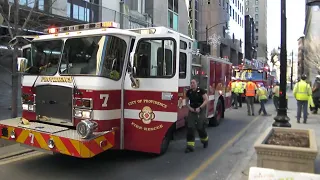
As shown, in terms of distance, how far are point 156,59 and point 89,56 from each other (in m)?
1.29

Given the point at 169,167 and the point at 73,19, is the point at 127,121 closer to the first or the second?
the point at 169,167

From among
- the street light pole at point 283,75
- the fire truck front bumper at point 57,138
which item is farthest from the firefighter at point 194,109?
the street light pole at point 283,75

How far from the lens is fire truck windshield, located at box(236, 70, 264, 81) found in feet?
75.4

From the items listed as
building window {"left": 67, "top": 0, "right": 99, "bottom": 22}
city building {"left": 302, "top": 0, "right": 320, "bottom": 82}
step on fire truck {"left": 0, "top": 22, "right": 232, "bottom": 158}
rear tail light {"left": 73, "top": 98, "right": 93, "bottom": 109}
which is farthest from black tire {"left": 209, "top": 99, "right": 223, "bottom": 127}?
city building {"left": 302, "top": 0, "right": 320, "bottom": 82}

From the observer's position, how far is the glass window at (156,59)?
6.44 meters

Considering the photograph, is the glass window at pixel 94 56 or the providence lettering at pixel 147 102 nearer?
the glass window at pixel 94 56

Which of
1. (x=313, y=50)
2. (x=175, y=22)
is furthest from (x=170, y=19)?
(x=313, y=50)

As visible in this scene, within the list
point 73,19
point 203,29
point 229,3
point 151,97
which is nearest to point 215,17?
point 203,29

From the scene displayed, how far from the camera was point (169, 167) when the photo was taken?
21.4 ft

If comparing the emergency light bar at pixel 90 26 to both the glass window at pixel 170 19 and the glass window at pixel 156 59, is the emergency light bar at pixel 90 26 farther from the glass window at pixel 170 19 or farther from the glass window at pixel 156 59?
the glass window at pixel 170 19

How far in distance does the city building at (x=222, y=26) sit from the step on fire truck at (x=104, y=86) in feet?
129

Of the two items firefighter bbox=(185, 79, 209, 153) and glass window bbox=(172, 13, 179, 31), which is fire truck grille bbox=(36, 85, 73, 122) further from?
glass window bbox=(172, 13, 179, 31)

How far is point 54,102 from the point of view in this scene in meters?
6.33

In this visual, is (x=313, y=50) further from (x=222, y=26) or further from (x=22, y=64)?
(x=22, y=64)
